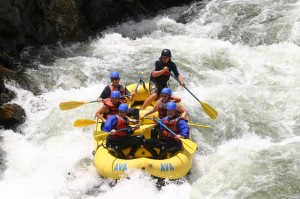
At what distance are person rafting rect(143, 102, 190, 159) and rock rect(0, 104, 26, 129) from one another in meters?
3.29

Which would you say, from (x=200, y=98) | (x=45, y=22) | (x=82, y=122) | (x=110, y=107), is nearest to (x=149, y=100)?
(x=110, y=107)

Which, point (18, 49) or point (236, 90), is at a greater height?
point (18, 49)

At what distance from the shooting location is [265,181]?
665 centimetres

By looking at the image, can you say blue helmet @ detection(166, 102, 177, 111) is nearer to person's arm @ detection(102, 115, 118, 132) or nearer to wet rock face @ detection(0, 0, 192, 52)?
person's arm @ detection(102, 115, 118, 132)

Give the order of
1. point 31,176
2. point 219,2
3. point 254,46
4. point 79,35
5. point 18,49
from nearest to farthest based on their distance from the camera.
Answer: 1. point 31,176
2. point 18,49
3. point 254,46
4. point 79,35
5. point 219,2

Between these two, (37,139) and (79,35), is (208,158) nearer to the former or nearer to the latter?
(37,139)

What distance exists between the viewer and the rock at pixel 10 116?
8375 mm

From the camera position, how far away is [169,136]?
21.8 ft

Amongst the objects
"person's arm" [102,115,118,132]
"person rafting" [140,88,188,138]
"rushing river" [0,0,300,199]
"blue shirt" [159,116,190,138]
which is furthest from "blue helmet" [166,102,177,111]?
"rushing river" [0,0,300,199]

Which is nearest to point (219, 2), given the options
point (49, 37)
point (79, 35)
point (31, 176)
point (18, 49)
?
point (79, 35)

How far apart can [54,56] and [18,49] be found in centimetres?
99

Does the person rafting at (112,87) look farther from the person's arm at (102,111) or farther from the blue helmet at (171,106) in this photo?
the blue helmet at (171,106)

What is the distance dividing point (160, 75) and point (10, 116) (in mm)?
3160

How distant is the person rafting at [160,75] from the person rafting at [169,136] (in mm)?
1310
